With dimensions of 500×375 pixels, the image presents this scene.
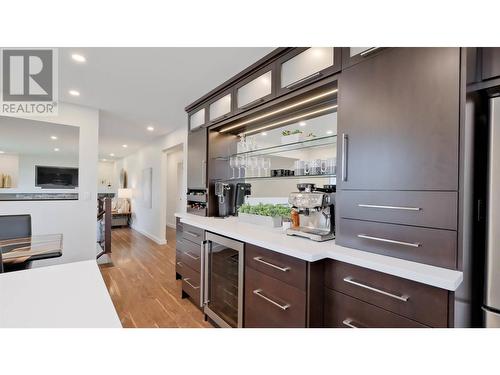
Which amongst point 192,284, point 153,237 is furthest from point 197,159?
point 153,237

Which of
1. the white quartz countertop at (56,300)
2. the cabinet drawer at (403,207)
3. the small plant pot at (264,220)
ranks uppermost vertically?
the cabinet drawer at (403,207)

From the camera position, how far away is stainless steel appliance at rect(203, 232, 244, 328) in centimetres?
177

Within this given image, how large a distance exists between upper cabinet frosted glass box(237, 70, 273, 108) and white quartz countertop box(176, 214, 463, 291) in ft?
3.93

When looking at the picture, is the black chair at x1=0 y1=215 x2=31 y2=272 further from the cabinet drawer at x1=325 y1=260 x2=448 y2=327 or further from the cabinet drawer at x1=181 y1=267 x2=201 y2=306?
the cabinet drawer at x1=325 y1=260 x2=448 y2=327

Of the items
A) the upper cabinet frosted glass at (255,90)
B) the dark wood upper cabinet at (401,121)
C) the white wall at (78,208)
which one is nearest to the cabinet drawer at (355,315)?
the dark wood upper cabinet at (401,121)

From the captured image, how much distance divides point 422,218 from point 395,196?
0.50 ft

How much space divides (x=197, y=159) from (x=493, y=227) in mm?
2705

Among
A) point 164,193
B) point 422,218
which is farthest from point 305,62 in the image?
point 164,193

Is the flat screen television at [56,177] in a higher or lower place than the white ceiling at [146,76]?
lower

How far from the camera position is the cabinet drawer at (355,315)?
106cm

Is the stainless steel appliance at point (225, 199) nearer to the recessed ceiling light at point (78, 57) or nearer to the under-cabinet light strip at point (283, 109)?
the under-cabinet light strip at point (283, 109)

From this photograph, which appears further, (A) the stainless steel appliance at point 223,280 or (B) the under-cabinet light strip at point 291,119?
(B) the under-cabinet light strip at point 291,119

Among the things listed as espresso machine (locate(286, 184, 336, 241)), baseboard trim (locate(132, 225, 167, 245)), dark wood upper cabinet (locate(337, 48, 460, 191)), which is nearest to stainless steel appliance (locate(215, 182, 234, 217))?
espresso machine (locate(286, 184, 336, 241))

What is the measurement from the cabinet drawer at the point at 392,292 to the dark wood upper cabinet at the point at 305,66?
3.96 ft
